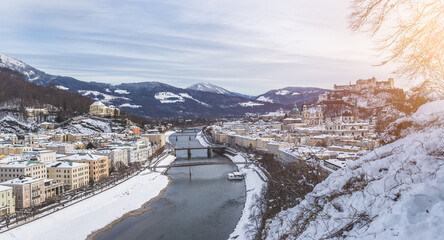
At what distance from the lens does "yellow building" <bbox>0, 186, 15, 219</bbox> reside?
14812 mm

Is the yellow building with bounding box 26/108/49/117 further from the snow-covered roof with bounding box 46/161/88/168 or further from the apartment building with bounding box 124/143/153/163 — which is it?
the snow-covered roof with bounding box 46/161/88/168

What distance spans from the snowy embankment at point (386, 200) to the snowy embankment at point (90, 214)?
37.6ft

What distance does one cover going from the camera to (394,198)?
275 centimetres

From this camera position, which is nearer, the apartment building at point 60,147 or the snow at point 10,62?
the apartment building at point 60,147

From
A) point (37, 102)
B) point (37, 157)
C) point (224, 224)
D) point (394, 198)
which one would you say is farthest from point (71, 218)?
point (37, 102)

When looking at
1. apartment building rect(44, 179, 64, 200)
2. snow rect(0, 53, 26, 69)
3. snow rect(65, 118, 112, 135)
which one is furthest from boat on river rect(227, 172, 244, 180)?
snow rect(0, 53, 26, 69)

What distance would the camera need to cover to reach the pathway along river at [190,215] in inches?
511

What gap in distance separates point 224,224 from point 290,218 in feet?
33.9

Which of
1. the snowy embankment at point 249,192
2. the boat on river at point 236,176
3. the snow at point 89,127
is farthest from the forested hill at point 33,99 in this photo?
the boat on river at point 236,176

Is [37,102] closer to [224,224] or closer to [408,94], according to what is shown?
[224,224]

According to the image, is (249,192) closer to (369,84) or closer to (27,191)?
(27,191)

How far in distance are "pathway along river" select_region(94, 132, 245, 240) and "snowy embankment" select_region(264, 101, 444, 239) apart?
907cm

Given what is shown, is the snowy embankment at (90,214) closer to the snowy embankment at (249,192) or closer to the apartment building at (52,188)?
the apartment building at (52,188)

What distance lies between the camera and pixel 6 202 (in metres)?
15.1
